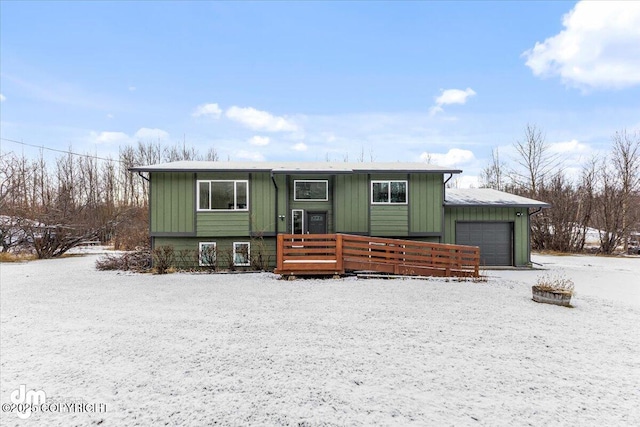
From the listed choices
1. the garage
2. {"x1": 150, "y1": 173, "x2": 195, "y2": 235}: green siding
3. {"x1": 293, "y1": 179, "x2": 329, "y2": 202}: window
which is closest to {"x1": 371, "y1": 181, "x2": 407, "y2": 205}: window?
{"x1": 293, "y1": 179, "x2": 329, "y2": 202}: window

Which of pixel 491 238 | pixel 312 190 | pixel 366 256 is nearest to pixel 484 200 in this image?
pixel 491 238

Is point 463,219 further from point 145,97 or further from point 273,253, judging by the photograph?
point 145,97

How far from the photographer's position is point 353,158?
29.7m

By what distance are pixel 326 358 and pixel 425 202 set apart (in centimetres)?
964

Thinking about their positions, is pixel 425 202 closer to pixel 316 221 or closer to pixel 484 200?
pixel 484 200

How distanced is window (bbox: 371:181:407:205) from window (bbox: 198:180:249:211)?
519cm

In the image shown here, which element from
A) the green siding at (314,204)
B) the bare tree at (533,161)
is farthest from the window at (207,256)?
the bare tree at (533,161)

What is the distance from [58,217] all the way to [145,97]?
9.42m

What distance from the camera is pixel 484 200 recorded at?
13.3 metres

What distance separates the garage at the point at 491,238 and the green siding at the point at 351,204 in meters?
4.46

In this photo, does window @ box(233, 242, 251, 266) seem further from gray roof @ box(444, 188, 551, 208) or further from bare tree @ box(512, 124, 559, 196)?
bare tree @ box(512, 124, 559, 196)

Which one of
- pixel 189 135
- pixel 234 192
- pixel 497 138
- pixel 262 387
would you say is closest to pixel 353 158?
pixel 497 138

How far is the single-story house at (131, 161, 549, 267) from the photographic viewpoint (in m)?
11.3

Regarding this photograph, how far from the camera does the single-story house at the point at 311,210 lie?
11312 millimetres
